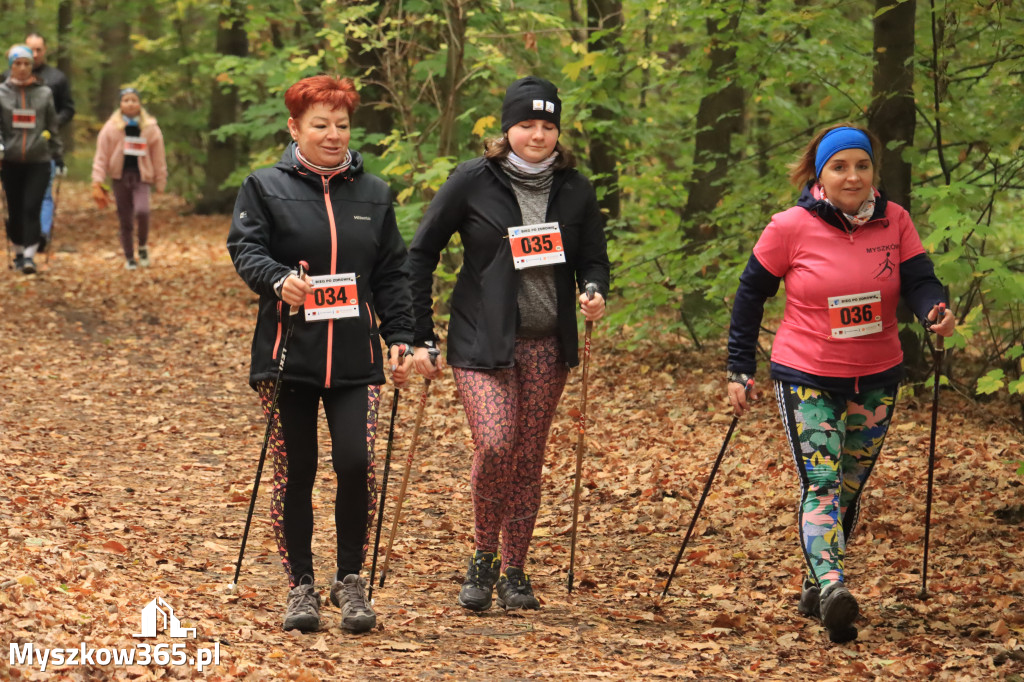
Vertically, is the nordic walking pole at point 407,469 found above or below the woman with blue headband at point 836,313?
below

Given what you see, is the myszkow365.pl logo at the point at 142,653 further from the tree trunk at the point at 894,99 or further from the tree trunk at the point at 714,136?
the tree trunk at the point at 714,136

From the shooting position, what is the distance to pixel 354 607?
4801mm

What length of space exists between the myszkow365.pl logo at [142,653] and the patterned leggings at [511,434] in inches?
60.7

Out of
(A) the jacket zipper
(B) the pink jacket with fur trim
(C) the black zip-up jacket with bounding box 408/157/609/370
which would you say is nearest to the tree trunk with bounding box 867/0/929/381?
(C) the black zip-up jacket with bounding box 408/157/609/370

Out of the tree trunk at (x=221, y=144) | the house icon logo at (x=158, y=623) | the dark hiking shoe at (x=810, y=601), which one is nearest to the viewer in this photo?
the house icon logo at (x=158, y=623)

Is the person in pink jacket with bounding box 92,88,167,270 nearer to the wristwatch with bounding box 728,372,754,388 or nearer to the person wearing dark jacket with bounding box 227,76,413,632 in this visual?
the person wearing dark jacket with bounding box 227,76,413,632

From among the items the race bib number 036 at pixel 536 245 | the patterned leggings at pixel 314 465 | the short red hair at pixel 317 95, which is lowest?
the patterned leggings at pixel 314 465

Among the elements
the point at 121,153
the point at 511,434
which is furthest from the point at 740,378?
the point at 121,153

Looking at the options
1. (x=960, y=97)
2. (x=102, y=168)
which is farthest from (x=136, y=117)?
(x=960, y=97)

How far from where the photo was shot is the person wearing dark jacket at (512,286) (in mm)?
5160

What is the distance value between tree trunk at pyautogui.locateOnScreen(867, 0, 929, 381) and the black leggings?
9.82m

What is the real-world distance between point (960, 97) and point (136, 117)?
34.2 feet

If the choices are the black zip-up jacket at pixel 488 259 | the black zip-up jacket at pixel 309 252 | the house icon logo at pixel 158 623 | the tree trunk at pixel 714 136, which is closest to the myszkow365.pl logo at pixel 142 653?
the house icon logo at pixel 158 623

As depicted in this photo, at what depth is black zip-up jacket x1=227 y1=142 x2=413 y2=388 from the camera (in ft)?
15.1
